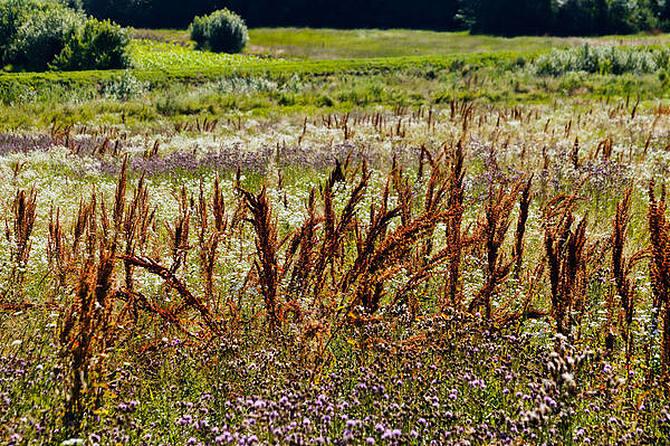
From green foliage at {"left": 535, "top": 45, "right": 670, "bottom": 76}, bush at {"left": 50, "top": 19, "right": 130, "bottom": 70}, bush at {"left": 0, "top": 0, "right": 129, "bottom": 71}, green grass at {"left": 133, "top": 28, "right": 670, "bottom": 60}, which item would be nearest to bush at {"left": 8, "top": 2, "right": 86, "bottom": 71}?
bush at {"left": 0, "top": 0, "right": 129, "bottom": 71}

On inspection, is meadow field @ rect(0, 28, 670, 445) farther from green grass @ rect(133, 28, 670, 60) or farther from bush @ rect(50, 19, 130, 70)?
green grass @ rect(133, 28, 670, 60)

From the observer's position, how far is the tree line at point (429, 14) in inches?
2689

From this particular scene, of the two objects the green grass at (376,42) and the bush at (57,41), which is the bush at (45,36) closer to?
the bush at (57,41)

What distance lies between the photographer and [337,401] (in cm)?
353

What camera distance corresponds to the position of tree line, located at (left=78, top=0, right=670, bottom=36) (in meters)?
68.3

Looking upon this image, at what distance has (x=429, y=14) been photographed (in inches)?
3371

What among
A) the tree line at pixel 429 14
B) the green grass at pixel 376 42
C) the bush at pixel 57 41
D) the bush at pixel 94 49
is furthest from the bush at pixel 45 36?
the tree line at pixel 429 14

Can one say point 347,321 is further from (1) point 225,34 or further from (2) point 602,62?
(1) point 225,34

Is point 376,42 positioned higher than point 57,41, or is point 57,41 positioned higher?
point 376,42

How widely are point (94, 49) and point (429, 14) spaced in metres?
57.1

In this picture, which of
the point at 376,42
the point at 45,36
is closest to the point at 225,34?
the point at 376,42

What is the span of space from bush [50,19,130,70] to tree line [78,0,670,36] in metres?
47.7

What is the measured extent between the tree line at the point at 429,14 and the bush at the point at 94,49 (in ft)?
157

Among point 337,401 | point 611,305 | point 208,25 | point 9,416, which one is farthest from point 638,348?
point 208,25
